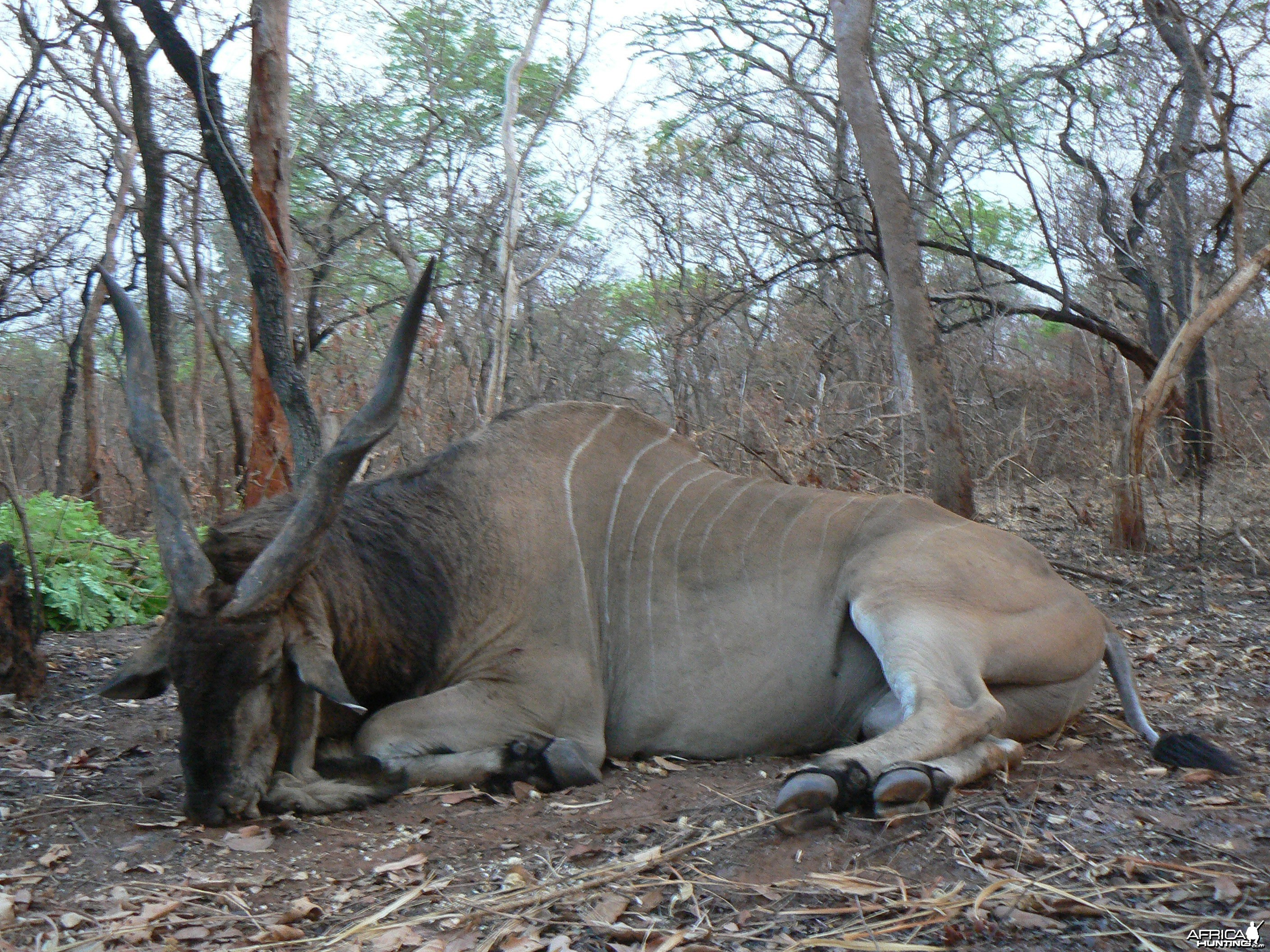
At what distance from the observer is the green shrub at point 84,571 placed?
5.07 metres

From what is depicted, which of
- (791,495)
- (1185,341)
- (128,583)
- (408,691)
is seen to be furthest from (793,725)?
(1185,341)

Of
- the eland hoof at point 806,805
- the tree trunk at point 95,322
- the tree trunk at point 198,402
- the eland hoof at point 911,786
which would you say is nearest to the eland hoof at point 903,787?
the eland hoof at point 911,786

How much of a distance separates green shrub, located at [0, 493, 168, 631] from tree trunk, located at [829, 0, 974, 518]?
11.9 feet

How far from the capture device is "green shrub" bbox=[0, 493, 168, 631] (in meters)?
5.07

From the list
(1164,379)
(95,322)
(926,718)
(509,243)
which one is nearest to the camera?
(926,718)

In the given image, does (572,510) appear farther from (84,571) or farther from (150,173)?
(150,173)

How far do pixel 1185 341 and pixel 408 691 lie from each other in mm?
4689

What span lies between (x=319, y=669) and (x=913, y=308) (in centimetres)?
359

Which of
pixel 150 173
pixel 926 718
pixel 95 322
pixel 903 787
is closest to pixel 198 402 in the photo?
pixel 95 322

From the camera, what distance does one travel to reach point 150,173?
17.8 feet

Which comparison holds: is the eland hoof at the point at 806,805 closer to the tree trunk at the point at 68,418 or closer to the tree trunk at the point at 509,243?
the tree trunk at the point at 509,243

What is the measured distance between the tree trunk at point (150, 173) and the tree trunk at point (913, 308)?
134 inches

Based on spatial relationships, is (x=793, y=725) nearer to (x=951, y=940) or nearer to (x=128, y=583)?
(x=951, y=940)

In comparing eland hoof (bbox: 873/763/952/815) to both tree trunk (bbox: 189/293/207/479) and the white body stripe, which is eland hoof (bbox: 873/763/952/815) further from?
tree trunk (bbox: 189/293/207/479)
